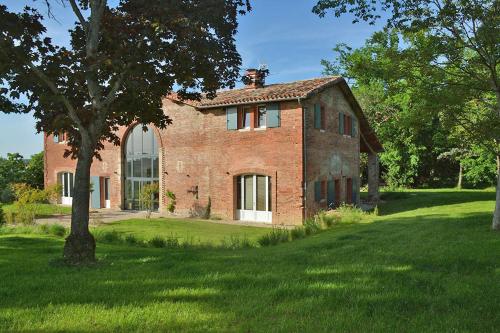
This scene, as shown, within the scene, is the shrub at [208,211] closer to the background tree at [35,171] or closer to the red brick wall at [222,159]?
the red brick wall at [222,159]

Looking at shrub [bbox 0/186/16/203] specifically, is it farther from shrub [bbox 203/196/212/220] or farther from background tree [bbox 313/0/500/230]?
background tree [bbox 313/0/500/230]

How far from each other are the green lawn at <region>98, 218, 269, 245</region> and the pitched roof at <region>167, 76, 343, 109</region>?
554cm

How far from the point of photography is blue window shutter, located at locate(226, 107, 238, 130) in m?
20.4

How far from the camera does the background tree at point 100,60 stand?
24.9ft

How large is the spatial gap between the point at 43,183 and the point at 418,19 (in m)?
31.1

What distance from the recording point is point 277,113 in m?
19.3

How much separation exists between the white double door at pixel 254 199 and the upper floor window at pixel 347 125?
6180 mm

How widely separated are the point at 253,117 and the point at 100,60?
13.0 meters

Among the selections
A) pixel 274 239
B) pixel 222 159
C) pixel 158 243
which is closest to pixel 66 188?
pixel 222 159

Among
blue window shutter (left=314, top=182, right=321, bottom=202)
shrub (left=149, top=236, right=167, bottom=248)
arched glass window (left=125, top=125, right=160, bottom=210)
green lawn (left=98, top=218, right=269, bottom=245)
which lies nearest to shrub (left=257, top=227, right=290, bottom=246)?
green lawn (left=98, top=218, right=269, bottom=245)

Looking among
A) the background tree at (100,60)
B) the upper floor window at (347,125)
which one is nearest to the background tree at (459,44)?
the background tree at (100,60)

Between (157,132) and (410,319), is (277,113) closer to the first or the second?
(157,132)

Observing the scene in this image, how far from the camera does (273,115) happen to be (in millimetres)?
19391

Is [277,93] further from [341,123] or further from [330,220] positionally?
[330,220]
